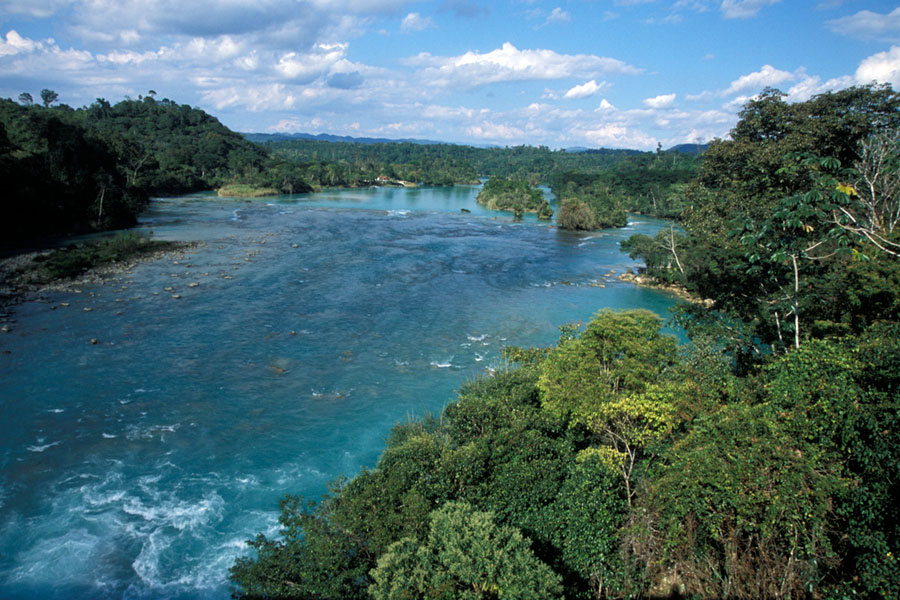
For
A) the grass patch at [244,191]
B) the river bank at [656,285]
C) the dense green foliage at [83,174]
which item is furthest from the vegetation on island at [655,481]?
the grass patch at [244,191]

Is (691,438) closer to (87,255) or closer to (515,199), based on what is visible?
(87,255)

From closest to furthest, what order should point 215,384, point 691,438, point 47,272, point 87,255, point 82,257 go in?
1. point 691,438
2. point 215,384
3. point 47,272
4. point 82,257
5. point 87,255

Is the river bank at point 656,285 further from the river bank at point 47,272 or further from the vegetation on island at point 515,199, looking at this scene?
the river bank at point 47,272

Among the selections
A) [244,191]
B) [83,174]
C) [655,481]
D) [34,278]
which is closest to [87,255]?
[34,278]

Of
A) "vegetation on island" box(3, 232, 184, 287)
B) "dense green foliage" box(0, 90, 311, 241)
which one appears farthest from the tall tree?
"vegetation on island" box(3, 232, 184, 287)

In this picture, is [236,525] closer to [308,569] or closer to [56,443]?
[308,569]

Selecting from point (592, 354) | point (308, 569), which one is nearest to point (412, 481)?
point (308, 569)

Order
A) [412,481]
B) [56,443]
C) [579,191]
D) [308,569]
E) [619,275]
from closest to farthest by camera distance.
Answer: [308,569] < [412,481] < [56,443] < [619,275] < [579,191]
